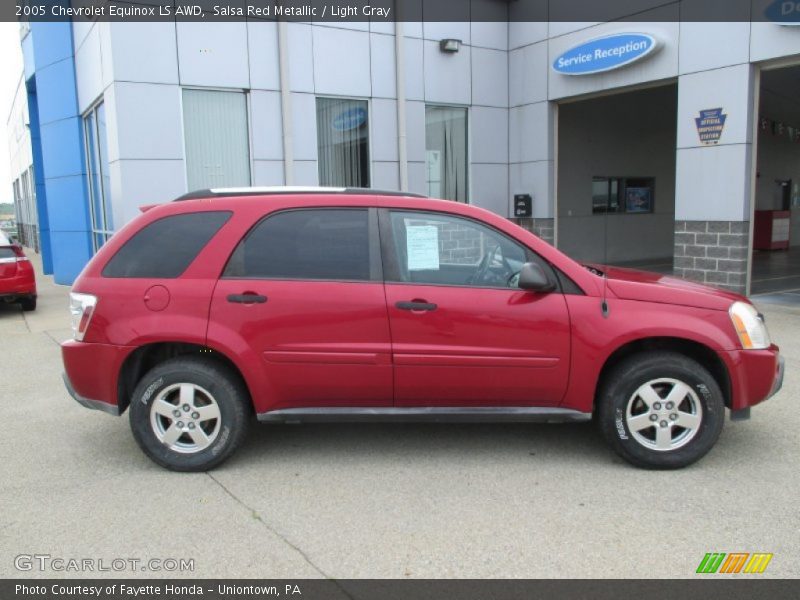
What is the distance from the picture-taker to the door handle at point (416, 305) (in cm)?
410

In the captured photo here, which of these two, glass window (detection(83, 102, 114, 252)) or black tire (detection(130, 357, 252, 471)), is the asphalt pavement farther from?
glass window (detection(83, 102, 114, 252))

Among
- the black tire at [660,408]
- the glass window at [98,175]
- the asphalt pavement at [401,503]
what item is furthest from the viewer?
the glass window at [98,175]

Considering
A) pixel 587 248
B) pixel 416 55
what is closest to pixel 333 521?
pixel 416 55

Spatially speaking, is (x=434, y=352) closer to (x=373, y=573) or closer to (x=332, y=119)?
(x=373, y=573)

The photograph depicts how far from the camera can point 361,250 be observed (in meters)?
4.25

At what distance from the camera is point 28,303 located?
37.3 feet

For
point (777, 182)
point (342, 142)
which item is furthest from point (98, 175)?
point (777, 182)

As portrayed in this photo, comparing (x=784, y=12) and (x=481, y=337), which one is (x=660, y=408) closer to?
(x=481, y=337)

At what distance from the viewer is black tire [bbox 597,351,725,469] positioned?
4082mm

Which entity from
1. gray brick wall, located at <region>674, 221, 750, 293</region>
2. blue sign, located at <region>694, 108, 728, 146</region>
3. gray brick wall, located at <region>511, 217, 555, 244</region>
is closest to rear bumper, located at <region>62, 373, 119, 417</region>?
gray brick wall, located at <region>674, 221, 750, 293</region>

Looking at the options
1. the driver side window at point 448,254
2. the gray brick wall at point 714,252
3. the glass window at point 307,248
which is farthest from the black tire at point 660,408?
the gray brick wall at point 714,252

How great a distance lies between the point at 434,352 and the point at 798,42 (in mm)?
8223

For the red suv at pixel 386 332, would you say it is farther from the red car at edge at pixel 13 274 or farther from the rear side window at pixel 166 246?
the red car at edge at pixel 13 274

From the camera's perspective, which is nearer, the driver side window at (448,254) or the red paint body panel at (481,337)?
the red paint body panel at (481,337)
